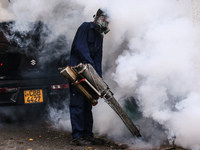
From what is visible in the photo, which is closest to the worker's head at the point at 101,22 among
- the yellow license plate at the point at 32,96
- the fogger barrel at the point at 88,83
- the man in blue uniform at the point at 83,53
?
the man in blue uniform at the point at 83,53

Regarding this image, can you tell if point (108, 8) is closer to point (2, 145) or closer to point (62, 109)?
point (62, 109)

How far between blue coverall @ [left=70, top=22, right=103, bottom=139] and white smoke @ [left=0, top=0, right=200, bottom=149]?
0.45 metres

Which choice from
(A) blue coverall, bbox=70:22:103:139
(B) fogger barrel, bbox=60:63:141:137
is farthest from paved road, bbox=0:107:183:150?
(B) fogger barrel, bbox=60:63:141:137

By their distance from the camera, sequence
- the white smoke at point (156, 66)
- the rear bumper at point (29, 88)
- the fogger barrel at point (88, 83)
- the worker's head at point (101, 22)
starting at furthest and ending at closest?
the rear bumper at point (29, 88) → the worker's head at point (101, 22) → the white smoke at point (156, 66) → the fogger barrel at point (88, 83)

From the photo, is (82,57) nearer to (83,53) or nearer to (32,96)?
(83,53)

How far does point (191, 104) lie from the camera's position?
3832 mm

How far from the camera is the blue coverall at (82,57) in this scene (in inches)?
159

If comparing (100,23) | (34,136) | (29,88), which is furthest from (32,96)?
(100,23)

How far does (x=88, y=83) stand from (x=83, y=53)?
0.48 meters

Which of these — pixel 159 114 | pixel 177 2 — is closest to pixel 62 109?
pixel 159 114

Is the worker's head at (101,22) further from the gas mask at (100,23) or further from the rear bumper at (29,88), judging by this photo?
the rear bumper at (29,88)

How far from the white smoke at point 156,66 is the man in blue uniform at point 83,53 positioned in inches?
15.4

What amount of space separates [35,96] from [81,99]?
1348mm

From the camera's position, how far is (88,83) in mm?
3818
